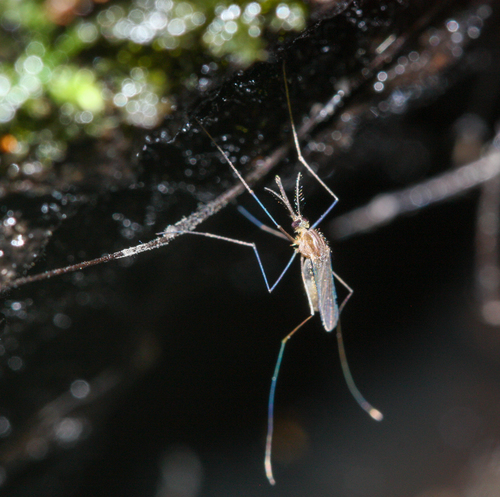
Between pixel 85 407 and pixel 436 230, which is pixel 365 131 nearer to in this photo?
pixel 436 230

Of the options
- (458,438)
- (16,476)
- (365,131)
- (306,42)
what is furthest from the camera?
(458,438)

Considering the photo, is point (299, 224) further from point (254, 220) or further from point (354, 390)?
point (354, 390)

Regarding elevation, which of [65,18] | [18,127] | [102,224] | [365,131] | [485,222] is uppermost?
[65,18]

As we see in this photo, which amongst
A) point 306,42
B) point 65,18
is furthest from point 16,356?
point 306,42

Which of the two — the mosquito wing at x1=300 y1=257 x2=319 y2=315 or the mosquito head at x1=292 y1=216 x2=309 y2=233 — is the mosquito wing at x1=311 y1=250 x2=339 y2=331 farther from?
the mosquito head at x1=292 y1=216 x2=309 y2=233

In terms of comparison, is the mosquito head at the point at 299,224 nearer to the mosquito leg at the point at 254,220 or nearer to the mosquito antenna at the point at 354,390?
the mosquito leg at the point at 254,220

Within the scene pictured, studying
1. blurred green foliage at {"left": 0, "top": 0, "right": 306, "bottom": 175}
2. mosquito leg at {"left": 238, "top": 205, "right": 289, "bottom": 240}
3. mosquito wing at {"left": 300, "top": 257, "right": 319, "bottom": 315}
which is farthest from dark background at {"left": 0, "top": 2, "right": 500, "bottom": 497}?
blurred green foliage at {"left": 0, "top": 0, "right": 306, "bottom": 175}

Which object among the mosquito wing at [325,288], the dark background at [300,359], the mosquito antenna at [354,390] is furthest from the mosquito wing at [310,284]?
the mosquito antenna at [354,390]
